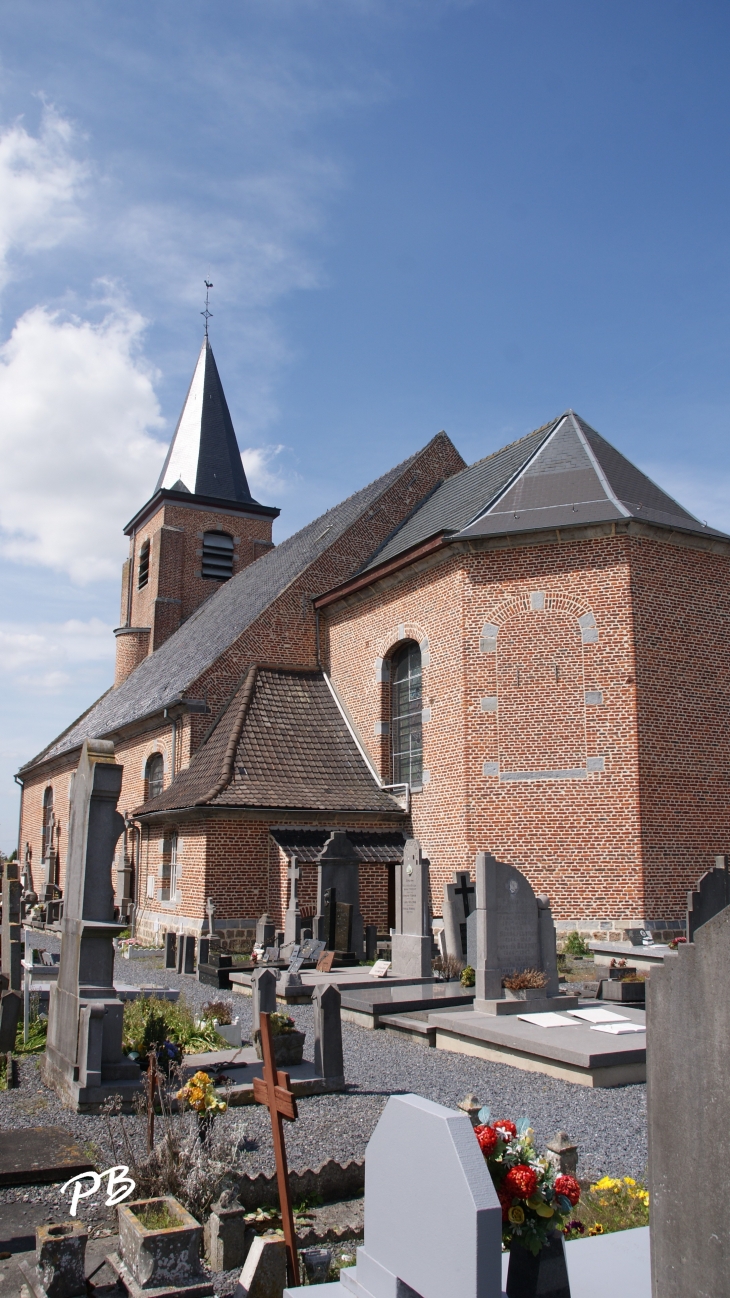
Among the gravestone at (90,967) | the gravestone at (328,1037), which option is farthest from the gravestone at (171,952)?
the gravestone at (328,1037)

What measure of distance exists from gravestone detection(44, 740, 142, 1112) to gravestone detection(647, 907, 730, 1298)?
184 inches

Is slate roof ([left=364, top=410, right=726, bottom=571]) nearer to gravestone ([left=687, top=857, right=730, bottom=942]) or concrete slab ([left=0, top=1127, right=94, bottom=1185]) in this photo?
gravestone ([left=687, top=857, right=730, bottom=942])

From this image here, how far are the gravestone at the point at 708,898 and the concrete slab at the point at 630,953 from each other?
0.50 meters

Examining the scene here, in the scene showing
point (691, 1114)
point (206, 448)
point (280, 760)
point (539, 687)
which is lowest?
point (691, 1114)

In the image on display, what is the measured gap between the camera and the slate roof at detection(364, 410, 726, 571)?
15.0 m

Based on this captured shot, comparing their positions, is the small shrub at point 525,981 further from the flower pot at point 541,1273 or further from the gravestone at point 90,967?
the flower pot at point 541,1273

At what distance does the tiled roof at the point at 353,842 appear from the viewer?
50.4ft

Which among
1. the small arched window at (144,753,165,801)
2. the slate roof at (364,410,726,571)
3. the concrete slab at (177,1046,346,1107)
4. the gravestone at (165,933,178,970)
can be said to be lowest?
the gravestone at (165,933,178,970)

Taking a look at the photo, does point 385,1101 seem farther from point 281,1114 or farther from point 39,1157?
point 281,1114

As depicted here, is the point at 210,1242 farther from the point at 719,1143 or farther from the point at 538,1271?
the point at 719,1143

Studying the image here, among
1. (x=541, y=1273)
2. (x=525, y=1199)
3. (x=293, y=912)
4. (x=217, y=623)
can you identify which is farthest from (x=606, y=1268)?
(x=217, y=623)

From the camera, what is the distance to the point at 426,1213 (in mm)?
2414

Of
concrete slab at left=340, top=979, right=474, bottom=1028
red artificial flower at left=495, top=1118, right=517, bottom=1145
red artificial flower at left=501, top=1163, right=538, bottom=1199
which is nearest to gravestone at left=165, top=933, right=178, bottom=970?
concrete slab at left=340, top=979, right=474, bottom=1028

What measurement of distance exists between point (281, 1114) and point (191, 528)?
28.5 meters
